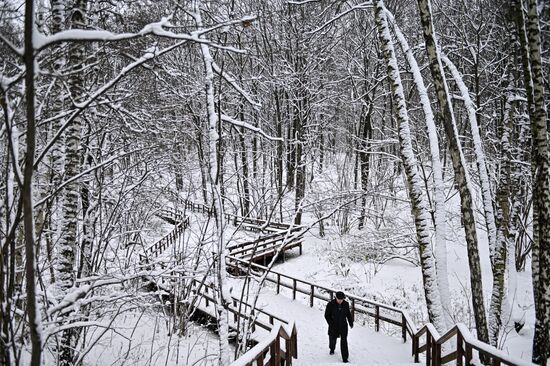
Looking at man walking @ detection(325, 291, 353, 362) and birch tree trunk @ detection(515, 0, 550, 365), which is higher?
birch tree trunk @ detection(515, 0, 550, 365)

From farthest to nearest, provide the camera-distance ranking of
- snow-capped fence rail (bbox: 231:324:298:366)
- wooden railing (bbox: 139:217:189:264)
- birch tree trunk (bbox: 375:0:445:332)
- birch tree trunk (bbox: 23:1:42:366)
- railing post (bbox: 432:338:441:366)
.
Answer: birch tree trunk (bbox: 375:0:445:332) < wooden railing (bbox: 139:217:189:264) < railing post (bbox: 432:338:441:366) < snow-capped fence rail (bbox: 231:324:298:366) < birch tree trunk (bbox: 23:1:42:366)

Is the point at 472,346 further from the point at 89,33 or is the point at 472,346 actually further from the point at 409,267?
the point at 409,267

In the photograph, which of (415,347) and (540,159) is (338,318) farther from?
(540,159)

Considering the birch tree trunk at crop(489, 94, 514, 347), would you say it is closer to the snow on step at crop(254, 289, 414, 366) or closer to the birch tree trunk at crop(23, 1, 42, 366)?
the snow on step at crop(254, 289, 414, 366)

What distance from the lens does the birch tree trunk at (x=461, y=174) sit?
6461 mm

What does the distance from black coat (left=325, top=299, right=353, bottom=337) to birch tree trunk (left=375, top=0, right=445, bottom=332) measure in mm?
1752

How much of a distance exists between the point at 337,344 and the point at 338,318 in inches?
65.7

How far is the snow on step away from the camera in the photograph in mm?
7851

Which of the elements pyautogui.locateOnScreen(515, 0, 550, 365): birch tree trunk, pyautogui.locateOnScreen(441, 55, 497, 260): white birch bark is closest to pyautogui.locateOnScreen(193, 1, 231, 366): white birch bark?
pyautogui.locateOnScreen(515, 0, 550, 365): birch tree trunk

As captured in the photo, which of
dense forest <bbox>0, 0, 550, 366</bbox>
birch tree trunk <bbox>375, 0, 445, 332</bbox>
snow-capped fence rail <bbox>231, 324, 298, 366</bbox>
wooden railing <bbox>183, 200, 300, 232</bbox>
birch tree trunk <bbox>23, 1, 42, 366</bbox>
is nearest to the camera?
birch tree trunk <bbox>23, 1, 42, 366</bbox>

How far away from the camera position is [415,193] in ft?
22.6

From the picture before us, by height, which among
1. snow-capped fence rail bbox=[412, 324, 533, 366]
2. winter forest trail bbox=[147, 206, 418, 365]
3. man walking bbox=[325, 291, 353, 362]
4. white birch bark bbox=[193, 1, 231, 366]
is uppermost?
white birch bark bbox=[193, 1, 231, 366]

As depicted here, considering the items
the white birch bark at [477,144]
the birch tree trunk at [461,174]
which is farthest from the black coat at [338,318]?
the white birch bark at [477,144]

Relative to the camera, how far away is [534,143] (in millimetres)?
5926
